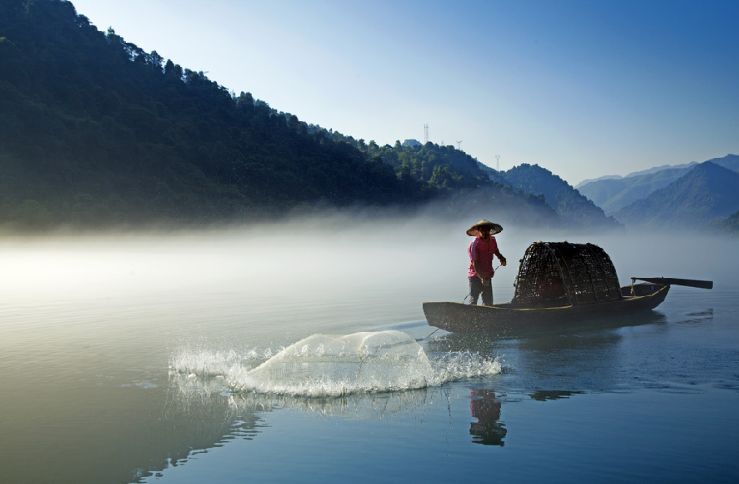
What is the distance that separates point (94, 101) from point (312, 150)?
4152 cm

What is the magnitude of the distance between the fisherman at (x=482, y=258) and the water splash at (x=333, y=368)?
425 centimetres

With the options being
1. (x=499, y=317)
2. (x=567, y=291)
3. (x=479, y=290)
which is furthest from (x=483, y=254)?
(x=567, y=291)

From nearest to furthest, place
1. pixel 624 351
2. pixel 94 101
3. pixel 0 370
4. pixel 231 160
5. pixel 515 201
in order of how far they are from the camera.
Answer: pixel 0 370 < pixel 624 351 < pixel 94 101 < pixel 231 160 < pixel 515 201

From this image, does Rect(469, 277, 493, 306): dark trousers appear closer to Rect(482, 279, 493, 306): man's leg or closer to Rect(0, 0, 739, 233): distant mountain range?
Rect(482, 279, 493, 306): man's leg

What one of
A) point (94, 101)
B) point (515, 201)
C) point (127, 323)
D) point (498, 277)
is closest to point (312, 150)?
point (94, 101)

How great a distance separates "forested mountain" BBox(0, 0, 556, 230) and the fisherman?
6510cm

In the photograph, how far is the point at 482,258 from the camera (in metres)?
17.6

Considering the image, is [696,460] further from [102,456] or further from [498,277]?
[498,277]

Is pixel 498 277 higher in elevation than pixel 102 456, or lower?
higher

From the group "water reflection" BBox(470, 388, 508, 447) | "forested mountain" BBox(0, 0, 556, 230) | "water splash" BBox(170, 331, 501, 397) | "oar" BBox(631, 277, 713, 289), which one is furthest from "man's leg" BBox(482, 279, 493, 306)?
"forested mountain" BBox(0, 0, 556, 230)

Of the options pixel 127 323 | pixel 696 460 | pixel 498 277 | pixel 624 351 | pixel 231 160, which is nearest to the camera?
pixel 696 460

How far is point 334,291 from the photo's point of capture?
96.9ft

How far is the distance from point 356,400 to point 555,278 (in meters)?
10.9

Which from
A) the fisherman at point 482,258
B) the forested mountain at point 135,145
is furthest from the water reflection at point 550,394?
the forested mountain at point 135,145
